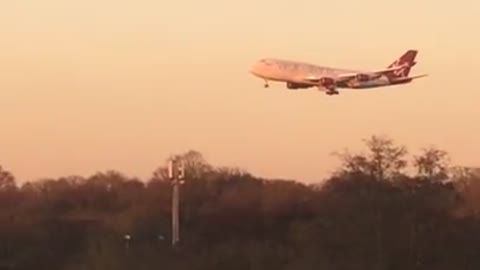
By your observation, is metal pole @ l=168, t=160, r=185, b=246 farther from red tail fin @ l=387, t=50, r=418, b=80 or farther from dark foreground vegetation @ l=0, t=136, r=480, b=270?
red tail fin @ l=387, t=50, r=418, b=80

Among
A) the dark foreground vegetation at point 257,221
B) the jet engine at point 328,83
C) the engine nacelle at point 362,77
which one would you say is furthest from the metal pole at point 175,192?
the engine nacelle at point 362,77

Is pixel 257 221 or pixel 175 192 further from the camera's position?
pixel 257 221

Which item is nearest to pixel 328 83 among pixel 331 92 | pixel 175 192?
pixel 331 92

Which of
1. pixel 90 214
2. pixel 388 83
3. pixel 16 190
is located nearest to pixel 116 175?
pixel 16 190

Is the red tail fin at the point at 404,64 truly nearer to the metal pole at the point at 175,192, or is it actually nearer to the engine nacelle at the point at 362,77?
the engine nacelle at the point at 362,77

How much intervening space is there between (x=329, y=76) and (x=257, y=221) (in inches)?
598

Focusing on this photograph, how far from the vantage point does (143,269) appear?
208ft

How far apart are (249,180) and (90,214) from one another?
12.1 meters

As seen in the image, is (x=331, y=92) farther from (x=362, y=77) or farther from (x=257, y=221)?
(x=257, y=221)

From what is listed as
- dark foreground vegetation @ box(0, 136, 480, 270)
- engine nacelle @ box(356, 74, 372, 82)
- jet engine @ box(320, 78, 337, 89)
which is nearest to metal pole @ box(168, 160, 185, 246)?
dark foreground vegetation @ box(0, 136, 480, 270)

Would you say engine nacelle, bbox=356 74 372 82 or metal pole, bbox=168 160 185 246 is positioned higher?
engine nacelle, bbox=356 74 372 82

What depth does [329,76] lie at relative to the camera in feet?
247

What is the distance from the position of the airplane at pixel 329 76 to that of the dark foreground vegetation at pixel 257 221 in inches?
196

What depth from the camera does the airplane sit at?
74.6 meters
